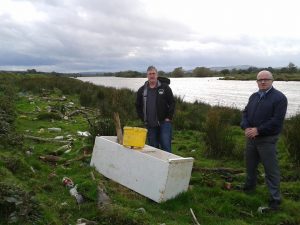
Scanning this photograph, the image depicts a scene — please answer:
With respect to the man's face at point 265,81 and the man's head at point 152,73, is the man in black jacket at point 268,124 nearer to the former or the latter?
the man's face at point 265,81

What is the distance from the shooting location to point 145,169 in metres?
6.41

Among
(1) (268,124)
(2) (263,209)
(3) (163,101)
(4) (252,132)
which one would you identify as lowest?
(2) (263,209)

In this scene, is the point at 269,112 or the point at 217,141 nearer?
the point at 269,112

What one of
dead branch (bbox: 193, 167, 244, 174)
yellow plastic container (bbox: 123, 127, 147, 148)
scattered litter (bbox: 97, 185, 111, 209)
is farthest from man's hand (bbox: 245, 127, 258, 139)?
scattered litter (bbox: 97, 185, 111, 209)

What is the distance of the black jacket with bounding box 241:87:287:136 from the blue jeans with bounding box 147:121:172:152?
5.90ft

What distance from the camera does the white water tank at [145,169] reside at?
6.12m

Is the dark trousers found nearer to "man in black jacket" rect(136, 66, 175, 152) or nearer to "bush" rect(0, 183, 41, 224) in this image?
"man in black jacket" rect(136, 66, 175, 152)

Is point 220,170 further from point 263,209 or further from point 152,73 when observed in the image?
point 152,73

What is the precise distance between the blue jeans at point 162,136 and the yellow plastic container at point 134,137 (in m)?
0.82

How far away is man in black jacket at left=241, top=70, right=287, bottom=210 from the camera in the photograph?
5988 mm

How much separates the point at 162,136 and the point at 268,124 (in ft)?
7.48

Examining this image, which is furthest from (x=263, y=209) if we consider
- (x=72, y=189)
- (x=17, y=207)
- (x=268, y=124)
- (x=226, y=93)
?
(x=226, y=93)

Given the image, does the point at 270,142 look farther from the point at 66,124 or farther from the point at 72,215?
the point at 66,124

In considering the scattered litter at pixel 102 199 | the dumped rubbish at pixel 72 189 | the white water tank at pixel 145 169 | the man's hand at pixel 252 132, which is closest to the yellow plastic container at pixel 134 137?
the white water tank at pixel 145 169
